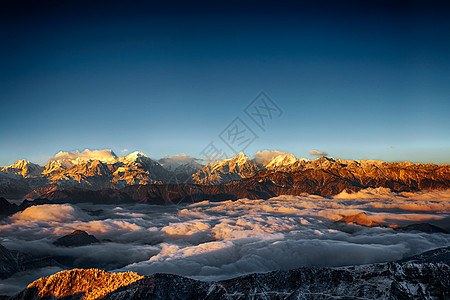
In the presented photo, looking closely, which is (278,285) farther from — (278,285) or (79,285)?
(79,285)

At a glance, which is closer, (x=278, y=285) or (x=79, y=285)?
(x=79, y=285)

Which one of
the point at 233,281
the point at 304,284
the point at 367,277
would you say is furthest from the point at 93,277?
the point at 367,277

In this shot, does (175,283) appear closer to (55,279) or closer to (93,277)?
(93,277)

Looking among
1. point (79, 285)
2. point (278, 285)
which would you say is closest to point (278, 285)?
point (278, 285)

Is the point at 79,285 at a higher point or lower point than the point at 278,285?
lower

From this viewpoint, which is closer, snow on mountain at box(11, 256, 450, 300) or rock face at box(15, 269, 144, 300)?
snow on mountain at box(11, 256, 450, 300)

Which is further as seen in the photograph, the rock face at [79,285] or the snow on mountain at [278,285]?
the rock face at [79,285]

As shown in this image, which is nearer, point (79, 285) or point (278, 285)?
point (79, 285)

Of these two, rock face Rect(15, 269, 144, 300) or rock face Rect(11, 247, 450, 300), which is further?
rock face Rect(15, 269, 144, 300)
